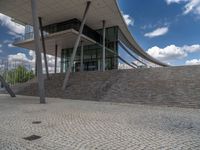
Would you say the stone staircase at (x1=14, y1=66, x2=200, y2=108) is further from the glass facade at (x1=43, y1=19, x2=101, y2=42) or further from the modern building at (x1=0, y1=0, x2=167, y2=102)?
the glass facade at (x1=43, y1=19, x2=101, y2=42)

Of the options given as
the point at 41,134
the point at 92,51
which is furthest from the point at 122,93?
the point at 92,51

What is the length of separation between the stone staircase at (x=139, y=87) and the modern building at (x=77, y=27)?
233 cm

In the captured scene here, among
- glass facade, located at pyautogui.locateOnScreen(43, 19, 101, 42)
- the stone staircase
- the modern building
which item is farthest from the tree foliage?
the stone staircase

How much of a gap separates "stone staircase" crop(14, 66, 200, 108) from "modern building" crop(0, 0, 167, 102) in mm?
2327

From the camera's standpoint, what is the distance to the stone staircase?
11.8m

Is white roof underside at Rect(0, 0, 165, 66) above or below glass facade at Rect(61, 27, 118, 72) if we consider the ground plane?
above

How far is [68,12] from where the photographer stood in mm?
21469

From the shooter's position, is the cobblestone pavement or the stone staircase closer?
the cobblestone pavement

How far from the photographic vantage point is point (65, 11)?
69.8 feet

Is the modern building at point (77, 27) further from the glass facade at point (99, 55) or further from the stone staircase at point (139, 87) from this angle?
the stone staircase at point (139, 87)

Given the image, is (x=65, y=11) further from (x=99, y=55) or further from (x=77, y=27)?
(x=99, y=55)

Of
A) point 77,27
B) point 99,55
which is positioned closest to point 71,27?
point 77,27

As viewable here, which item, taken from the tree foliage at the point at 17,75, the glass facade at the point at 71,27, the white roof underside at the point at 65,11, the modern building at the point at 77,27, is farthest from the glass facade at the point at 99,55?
the tree foliage at the point at 17,75

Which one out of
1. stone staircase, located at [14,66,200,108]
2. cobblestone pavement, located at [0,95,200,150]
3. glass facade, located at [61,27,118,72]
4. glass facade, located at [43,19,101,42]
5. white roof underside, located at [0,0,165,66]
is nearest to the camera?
cobblestone pavement, located at [0,95,200,150]
